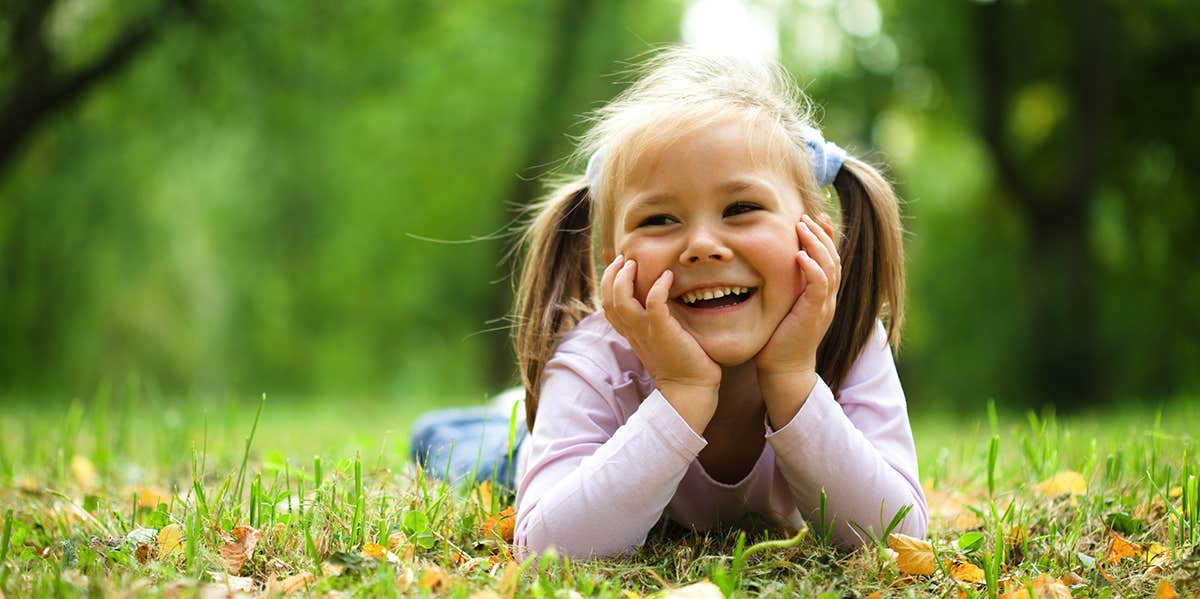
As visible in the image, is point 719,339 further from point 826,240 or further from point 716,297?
point 826,240

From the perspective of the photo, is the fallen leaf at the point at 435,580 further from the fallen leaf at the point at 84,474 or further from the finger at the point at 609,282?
the fallen leaf at the point at 84,474

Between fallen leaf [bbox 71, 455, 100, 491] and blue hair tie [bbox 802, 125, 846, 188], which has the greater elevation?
blue hair tie [bbox 802, 125, 846, 188]

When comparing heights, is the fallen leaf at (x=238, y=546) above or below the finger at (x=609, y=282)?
below

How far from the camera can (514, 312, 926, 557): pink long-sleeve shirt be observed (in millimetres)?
2152

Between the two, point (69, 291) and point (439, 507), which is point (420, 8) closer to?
point (69, 291)

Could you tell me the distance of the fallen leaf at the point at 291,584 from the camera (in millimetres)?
1917

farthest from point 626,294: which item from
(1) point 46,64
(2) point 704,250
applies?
(1) point 46,64

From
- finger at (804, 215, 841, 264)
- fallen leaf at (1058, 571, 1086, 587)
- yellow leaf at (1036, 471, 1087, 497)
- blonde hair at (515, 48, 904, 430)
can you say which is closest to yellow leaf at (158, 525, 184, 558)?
blonde hair at (515, 48, 904, 430)

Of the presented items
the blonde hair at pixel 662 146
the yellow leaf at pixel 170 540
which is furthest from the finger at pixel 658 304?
the yellow leaf at pixel 170 540

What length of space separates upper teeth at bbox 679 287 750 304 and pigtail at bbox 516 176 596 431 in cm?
49

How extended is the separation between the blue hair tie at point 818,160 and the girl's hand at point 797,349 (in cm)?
41

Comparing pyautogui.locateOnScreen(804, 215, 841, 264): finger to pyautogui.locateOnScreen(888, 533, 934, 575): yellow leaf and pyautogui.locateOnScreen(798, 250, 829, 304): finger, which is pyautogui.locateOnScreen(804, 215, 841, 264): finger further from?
pyautogui.locateOnScreen(888, 533, 934, 575): yellow leaf

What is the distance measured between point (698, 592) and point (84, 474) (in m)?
2.47

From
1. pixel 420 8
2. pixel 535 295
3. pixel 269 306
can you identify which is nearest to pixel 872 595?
pixel 535 295
